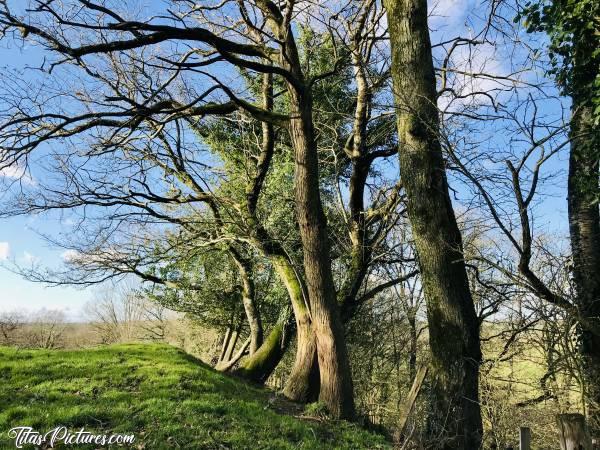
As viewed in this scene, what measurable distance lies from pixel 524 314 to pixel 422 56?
3.67 m

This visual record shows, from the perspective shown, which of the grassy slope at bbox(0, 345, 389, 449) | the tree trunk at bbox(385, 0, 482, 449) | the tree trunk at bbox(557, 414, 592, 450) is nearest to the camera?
the tree trunk at bbox(557, 414, 592, 450)

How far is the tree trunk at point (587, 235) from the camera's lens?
6.04 m

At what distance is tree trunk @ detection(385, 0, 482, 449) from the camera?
5.23 metres

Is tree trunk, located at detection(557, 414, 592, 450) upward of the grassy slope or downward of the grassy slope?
upward

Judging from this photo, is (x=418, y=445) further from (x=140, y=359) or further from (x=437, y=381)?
(x=140, y=359)

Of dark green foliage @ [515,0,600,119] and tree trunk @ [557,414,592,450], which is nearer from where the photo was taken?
tree trunk @ [557,414,592,450]

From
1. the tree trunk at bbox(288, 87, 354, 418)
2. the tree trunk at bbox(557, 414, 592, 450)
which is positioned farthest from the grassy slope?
the tree trunk at bbox(557, 414, 592, 450)

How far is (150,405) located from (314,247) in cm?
388

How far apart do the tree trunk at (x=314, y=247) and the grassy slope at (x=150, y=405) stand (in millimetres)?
1252

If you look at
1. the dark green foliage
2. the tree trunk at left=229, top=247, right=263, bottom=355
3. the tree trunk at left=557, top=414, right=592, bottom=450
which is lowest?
the tree trunk at left=557, top=414, right=592, bottom=450

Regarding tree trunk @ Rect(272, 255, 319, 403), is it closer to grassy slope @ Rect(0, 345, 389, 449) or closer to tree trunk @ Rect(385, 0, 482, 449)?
grassy slope @ Rect(0, 345, 389, 449)

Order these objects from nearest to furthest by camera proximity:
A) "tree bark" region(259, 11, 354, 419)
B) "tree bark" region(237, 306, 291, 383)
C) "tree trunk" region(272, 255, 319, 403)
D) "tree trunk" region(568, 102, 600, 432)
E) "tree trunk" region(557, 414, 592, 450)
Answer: "tree trunk" region(557, 414, 592, 450) → "tree trunk" region(568, 102, 600, 432) → "tree bark" region(259, 11, 354, 419) → "tree trunk" region(272, 255, 319, 403) → "tree bark" region(237, 306, 291, 383)

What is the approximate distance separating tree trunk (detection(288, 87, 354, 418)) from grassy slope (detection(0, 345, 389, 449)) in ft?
4.11

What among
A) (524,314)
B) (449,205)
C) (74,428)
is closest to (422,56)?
(449,205)
